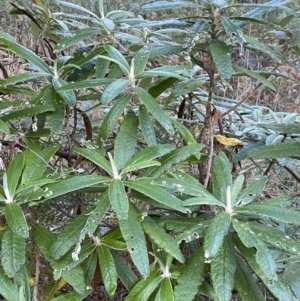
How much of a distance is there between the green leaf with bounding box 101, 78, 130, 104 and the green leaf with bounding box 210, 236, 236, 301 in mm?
312

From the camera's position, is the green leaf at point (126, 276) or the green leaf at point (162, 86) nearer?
the green leaf at point (126, 276)

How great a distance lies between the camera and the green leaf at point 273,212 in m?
0.63

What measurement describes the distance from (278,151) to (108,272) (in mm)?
429

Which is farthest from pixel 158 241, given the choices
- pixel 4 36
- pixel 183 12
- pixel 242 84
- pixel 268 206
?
pixel 183 12

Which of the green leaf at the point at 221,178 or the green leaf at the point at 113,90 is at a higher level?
the green leaf at the point at 113,90

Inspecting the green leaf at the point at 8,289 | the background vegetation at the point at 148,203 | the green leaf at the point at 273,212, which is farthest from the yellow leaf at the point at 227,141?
the green leaf at the point at 8,289

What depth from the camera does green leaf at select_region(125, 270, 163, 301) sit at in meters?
0.66

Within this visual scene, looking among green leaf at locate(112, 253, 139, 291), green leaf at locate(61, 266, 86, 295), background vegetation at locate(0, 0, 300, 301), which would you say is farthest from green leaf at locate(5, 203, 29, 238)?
green leaf at locate(112, 253, 139, 291)

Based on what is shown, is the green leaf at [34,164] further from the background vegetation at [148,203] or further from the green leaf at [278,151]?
the green leaf at [278,151]

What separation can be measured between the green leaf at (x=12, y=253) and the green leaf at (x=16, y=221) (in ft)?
0.12

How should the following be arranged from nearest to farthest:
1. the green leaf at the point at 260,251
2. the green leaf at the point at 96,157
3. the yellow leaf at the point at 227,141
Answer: the green leaf at the point at 260,251
the green leaf at the point at 96,157
the yellow leaf at the point at 227,141

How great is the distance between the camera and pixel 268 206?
2.16ft

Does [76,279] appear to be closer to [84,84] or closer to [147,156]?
[147,156]

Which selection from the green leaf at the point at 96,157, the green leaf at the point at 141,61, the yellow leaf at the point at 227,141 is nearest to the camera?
the green leaf at the point at 96,157
